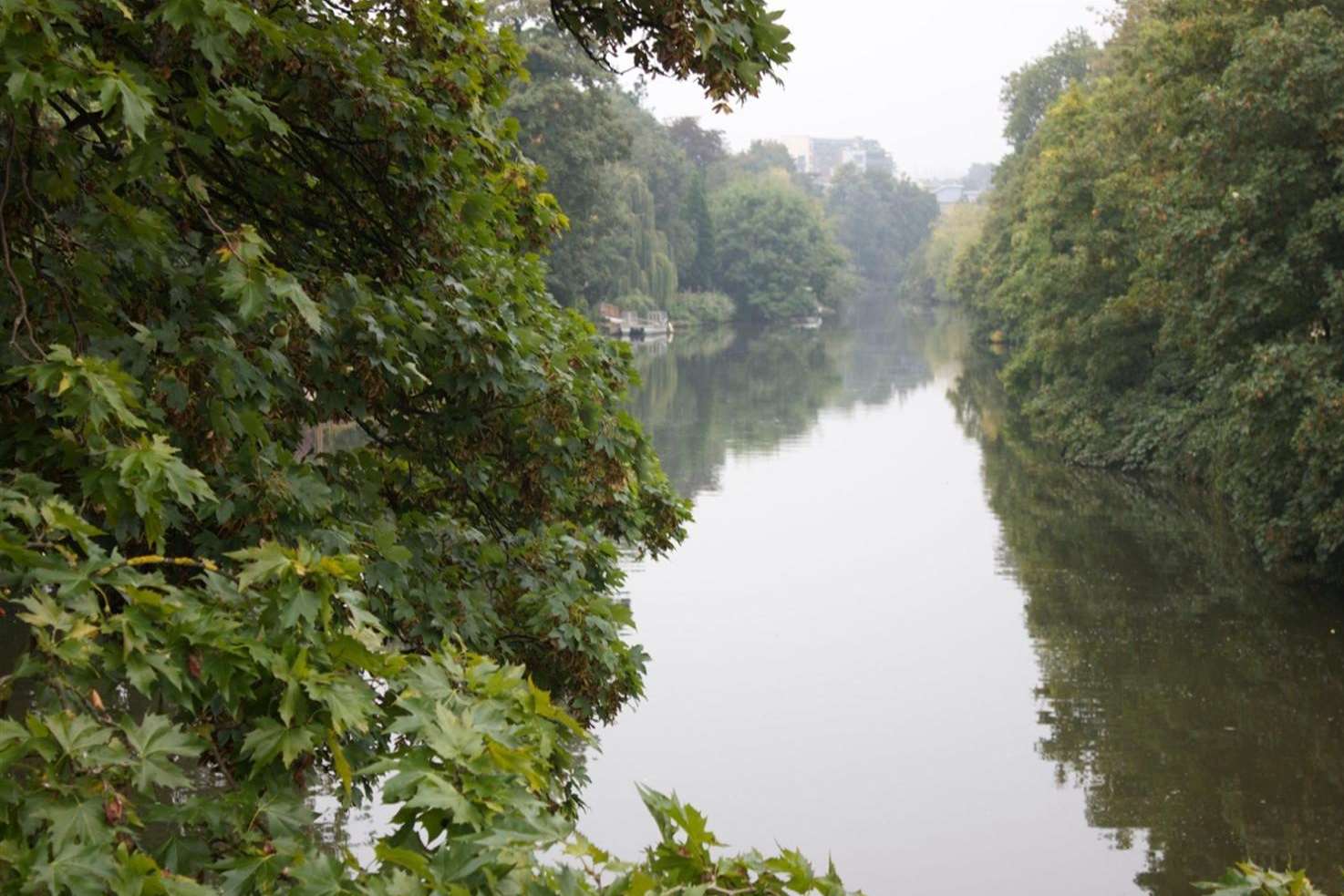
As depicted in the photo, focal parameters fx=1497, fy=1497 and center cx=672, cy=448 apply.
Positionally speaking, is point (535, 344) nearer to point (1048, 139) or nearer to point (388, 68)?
point (388, 68)

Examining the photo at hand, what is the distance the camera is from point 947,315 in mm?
115000

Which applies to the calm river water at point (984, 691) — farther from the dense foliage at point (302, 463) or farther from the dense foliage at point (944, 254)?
the dense foliage at point (944, 254)

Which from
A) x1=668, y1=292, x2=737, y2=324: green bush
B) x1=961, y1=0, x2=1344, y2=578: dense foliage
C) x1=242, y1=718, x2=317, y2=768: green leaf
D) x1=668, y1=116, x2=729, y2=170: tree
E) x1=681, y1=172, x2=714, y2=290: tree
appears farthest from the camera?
x1=668, y1=116, x2=729, y2=170: tree

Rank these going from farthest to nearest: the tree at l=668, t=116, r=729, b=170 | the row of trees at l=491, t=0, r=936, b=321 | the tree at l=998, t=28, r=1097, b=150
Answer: the tree at l=668, t=116, r=729, b=170
the tree at l=998, t=28, r=1097, b=150
the row of trees at l=491, t=0, r=936, b=321

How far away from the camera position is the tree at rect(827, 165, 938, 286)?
179 metres

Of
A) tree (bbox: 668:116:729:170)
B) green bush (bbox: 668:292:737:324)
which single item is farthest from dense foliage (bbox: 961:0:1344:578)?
tree (bbox: 668:116:729:170)

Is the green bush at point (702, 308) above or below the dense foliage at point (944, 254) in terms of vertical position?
below

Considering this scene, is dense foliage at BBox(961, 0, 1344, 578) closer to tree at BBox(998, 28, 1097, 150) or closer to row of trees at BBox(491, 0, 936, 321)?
row of trees at BBox(491, 0, 936, 321)

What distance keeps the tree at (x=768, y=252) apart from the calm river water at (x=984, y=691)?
71.2m

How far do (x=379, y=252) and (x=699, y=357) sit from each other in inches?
2390

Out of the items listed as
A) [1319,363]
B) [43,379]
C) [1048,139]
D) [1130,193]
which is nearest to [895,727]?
[1319,363]

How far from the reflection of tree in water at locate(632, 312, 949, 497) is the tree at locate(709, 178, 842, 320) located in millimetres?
9048

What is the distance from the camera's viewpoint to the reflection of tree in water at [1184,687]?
1321 cm

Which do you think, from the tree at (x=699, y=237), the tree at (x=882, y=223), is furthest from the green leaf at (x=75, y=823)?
the tree at (x=882, y=223)
